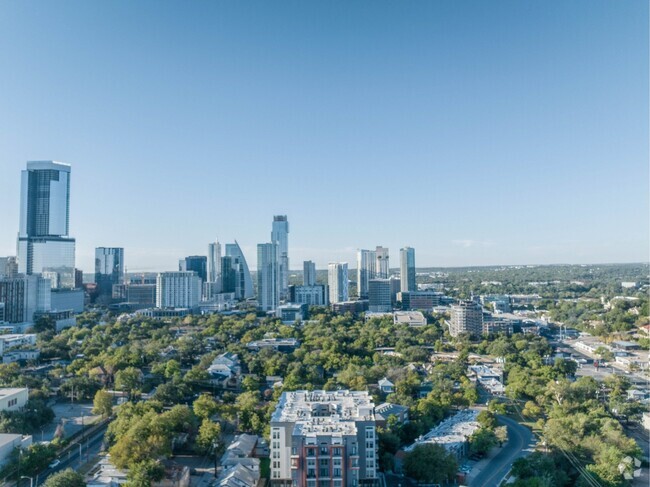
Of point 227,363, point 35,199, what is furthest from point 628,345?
point 35,199

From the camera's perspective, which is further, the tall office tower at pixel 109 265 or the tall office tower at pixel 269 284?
the tall office tower at pixel 109 265

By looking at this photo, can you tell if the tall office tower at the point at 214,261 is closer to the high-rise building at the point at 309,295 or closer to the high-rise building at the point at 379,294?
the high-rise building at the point at 309,295

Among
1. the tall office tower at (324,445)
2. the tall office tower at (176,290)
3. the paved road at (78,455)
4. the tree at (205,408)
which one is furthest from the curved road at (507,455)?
the tall office tower at (176,290)

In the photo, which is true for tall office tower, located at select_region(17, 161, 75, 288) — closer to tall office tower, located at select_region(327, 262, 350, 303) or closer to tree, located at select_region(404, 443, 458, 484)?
tall office tower, located at select_region(327, 262, 350, 303)

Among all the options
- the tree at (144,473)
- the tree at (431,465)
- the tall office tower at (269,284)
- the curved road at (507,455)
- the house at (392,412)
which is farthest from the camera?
the tall office tower at (269,284)

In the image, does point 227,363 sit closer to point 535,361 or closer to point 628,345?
point 535,361

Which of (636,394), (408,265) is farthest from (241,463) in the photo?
Result: (408,265)

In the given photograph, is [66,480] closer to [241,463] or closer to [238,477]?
[238,477]
